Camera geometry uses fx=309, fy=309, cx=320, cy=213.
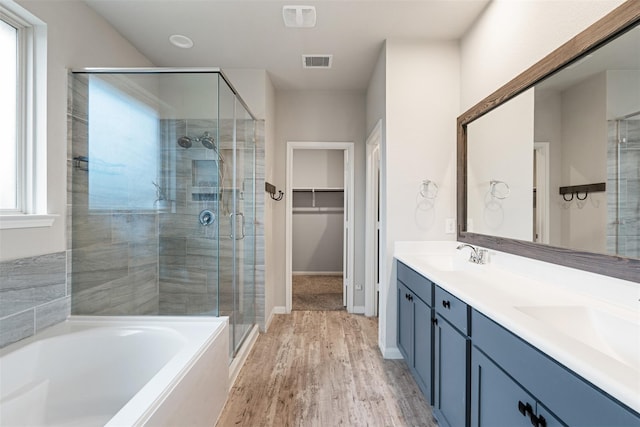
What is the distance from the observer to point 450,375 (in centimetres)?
159

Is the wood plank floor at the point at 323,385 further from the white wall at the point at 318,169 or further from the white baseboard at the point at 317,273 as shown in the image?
the white wall at the point at 318,169

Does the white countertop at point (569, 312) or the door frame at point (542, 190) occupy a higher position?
the door frame at point (542, 190)

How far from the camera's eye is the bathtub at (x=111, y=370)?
1432 millimetres

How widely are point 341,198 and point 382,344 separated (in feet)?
12.2

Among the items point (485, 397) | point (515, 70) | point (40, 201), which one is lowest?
point (485, 397)

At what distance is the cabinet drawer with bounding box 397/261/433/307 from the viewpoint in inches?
74.0

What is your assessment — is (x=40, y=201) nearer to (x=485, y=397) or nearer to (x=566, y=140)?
(x=485, y=397)

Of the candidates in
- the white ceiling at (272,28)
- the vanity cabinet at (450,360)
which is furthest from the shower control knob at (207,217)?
the vanity cabinet at (450,360)

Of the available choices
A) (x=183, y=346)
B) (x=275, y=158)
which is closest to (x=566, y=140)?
(x=183, y=346)

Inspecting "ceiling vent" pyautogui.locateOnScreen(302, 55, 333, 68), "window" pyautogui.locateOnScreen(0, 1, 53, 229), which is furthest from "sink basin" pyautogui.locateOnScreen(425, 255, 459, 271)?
"window" pyautogui.locateOnScreen(0, 1, 53, 229)

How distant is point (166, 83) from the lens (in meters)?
2.33

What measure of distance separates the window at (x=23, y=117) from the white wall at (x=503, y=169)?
2.83 meters

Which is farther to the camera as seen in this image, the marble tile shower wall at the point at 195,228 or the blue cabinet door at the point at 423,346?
the marble tile shower wall at the point at 195,228

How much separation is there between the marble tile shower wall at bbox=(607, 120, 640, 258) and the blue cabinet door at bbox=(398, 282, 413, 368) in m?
1.25
